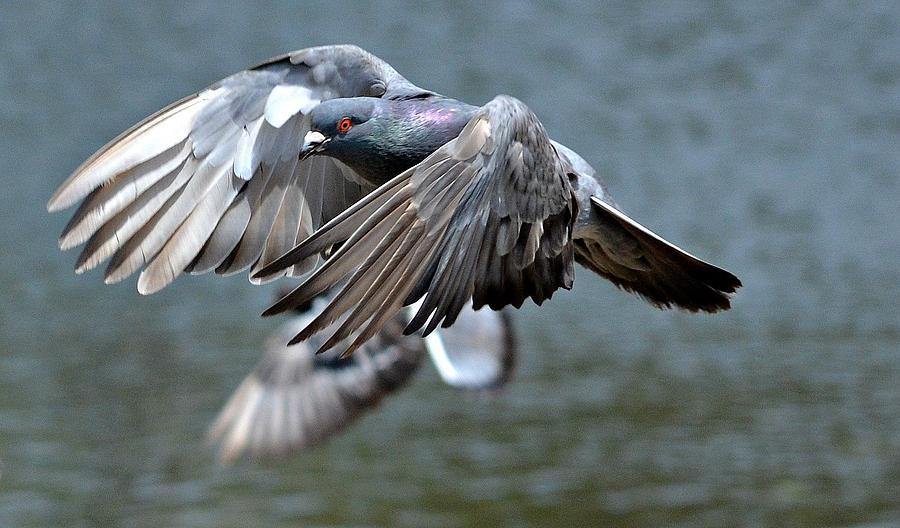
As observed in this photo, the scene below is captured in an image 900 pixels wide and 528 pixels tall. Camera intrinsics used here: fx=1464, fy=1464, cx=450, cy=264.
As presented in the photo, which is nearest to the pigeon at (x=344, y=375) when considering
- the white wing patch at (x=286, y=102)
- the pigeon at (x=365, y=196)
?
the pigeon at (x=365, y=196)

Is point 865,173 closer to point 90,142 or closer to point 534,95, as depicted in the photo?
point 534,95

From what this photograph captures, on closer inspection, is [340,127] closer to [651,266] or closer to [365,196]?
[365,196]

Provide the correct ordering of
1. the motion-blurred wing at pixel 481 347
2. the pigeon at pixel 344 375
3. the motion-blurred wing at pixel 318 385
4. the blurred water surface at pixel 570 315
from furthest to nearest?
the blurred water surface at pixel 570 315, the motion-blurred wing at pixel 318 385, the pigeon at pixel 344 375, the motion-blurred wing at pixel 481 347

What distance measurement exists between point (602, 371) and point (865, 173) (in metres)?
5.23

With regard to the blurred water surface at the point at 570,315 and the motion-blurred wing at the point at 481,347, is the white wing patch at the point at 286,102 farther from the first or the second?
the blurred water surface at the point at 570,315

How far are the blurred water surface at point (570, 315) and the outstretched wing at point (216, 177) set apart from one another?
8.37 metres

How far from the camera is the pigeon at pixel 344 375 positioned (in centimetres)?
1059

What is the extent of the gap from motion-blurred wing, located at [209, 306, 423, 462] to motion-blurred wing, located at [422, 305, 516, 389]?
0.99ft

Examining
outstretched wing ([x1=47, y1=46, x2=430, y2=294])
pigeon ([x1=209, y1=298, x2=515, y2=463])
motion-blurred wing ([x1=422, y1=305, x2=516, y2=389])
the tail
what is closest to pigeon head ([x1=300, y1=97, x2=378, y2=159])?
outstretched wing ([x1=47, y1=46, x2=430, y2=294])

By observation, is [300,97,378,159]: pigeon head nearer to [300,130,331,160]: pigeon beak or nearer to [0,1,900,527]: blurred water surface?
[300,130,331,160]: pigeon beak

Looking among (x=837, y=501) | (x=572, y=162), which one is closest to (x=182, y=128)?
(x=572, y=162)

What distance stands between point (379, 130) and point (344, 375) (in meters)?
6.17

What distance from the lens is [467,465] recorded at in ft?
46.8

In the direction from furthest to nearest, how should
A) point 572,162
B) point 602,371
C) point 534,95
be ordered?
point 534,95
point 602,371
point 572,162
